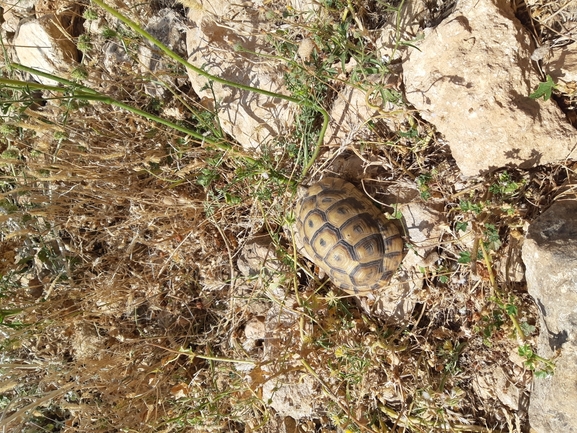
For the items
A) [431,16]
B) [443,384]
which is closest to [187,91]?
[431,16]

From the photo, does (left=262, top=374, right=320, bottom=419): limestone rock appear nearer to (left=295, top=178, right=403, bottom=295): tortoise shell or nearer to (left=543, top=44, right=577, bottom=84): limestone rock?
(left=295, top=178, right=403, bottom=295): tortoise shell

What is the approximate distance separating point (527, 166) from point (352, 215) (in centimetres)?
97

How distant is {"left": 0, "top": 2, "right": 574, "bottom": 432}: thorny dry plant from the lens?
2.51 meters

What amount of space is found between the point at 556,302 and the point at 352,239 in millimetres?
1084

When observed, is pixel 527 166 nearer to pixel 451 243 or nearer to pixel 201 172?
pixel 451 243

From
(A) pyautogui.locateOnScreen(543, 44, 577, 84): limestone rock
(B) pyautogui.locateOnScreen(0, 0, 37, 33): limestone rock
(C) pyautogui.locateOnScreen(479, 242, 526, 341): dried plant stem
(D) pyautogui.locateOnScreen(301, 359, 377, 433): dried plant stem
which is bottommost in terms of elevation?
(D) pyautogui.locateOnScreen(301, 359, 377, 433): dried plant stem

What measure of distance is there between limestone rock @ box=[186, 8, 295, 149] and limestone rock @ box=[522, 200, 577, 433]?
1.58 metres

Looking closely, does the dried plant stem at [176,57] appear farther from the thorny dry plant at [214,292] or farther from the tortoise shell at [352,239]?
the thorny dry plant at [214,292]

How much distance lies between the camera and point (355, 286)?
2635mm

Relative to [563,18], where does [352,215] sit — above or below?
below

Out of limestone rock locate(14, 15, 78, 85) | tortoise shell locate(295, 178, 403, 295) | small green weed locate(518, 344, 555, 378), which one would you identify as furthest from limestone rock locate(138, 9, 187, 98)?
small green weed locate(518, 344, 555, 378)

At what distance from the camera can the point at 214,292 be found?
3201 mm

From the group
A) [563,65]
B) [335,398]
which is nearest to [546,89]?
[563,65]

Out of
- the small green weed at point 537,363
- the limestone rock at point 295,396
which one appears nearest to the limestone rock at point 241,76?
the limestone rock at point 295,396
